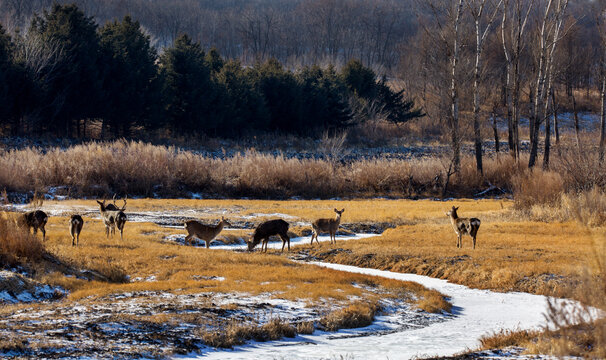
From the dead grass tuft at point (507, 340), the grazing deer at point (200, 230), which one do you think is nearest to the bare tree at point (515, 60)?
the grazing deer at point (200, 230)

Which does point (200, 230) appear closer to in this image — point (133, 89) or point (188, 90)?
point (133, 89)

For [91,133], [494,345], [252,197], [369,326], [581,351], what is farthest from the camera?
[91,133]

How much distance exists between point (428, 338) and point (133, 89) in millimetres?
43386

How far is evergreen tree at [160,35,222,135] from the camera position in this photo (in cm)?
5556

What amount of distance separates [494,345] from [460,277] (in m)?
8.10

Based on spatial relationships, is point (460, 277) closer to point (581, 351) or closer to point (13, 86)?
point (581, 351)

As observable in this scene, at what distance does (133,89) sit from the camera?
51125 millimetres

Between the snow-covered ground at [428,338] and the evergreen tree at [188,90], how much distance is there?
1670 inches

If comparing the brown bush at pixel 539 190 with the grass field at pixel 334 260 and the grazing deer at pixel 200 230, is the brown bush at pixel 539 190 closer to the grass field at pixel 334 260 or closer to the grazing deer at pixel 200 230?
the grass field at pixel 334 260

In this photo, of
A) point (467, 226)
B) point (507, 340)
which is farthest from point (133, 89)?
point (507, 340)

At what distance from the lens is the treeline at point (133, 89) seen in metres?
46.4

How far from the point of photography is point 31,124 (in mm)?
47250

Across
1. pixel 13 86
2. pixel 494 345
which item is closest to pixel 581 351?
pixel 494 345

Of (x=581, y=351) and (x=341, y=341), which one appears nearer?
(x=581, y=351)
